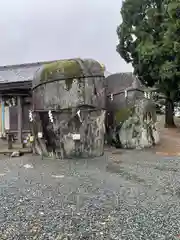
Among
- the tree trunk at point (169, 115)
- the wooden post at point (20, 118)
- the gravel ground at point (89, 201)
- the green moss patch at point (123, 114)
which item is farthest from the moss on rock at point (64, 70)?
the tree trunk at point (169, 115)

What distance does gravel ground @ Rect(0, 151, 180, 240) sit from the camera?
2.77 m

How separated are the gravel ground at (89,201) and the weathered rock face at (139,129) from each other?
2.74 m

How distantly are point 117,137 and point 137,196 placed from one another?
571cm

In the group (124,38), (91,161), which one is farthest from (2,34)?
(91,161)

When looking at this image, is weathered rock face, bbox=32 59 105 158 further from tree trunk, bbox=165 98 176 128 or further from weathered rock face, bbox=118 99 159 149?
tree trunk, bbox=165 98 176 128

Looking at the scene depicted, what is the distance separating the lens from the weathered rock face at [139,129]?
9.23 metres

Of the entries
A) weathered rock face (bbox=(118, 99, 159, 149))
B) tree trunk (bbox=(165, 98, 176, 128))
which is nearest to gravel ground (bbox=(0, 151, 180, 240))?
weathered rock face (bbox=(118, 99, 159, 149))

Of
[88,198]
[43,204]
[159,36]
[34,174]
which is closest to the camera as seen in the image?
[43,204]

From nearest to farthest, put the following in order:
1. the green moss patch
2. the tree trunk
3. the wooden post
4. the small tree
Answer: the wooden post, the green moss patch, the small tree, the tree trunk

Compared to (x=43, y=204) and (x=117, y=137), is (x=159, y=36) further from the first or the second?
(x=43, y=204)

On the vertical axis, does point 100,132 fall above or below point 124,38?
below

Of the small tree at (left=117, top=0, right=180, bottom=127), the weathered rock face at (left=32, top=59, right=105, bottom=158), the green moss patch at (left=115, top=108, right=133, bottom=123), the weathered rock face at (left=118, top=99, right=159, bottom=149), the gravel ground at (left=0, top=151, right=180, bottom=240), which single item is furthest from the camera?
the small tree at (left=117, top=0, right=180, bottom=127)

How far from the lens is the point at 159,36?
1268cm

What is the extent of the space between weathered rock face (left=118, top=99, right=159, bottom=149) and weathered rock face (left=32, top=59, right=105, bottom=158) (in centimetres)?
196
